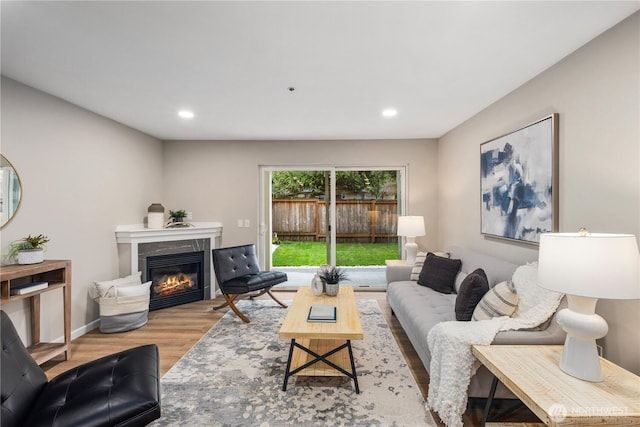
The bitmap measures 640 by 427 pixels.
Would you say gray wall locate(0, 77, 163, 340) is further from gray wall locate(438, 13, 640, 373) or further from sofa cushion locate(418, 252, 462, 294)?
gray wall locate(438, 13, 640, 373)

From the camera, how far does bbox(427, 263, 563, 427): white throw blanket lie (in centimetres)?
172

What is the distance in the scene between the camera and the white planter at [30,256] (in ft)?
7.84

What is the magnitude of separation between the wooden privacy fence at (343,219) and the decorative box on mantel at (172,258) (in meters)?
1.03

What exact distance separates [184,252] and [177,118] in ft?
5.97

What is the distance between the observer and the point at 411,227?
404 cm

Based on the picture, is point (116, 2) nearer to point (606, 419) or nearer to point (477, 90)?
point (477, 90)

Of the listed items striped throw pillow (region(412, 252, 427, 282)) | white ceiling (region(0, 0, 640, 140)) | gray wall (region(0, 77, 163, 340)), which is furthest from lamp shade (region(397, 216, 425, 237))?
gray wall (region(0, 77, 163, 340))

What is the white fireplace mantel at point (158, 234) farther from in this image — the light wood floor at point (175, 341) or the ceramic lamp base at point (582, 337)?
the ceramic lamp base at point (582, 337)

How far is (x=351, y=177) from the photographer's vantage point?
191 inches

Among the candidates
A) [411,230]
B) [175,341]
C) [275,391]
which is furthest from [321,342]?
[411,230]

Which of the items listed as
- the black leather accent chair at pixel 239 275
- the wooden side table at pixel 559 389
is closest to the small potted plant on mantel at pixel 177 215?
the black leather accent chair at pixel 239 275

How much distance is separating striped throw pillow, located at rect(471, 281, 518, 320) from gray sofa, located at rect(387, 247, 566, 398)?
21 centimetres

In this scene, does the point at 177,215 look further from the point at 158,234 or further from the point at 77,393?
the point at 77,393

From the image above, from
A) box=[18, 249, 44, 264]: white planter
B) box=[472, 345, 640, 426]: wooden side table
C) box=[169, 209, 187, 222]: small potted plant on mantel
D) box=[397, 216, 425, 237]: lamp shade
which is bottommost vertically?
box=[472, 345, 640, 426]: wooden side table
